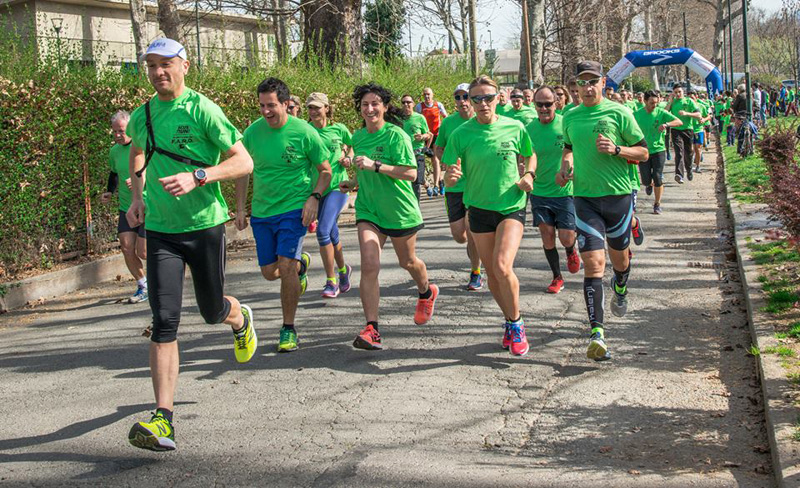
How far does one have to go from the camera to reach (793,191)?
7.36m

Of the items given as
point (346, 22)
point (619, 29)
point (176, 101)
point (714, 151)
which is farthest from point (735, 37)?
point (176, 101)

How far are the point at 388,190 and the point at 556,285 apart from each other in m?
2.63

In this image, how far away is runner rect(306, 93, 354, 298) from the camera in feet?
30.8

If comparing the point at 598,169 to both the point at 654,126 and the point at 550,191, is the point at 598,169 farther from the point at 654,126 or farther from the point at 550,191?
the point at 654,126

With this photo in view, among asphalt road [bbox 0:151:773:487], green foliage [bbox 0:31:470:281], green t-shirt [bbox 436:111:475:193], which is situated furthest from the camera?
green foliage [bbox 0:31:470:281]

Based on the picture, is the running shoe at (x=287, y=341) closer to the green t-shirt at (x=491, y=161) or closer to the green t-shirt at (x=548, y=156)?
the green t-shirt at (x=491, y=161)

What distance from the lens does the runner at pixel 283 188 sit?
741 cm

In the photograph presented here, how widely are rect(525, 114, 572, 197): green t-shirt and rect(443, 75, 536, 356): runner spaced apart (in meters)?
2.11

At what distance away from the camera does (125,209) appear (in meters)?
9.86

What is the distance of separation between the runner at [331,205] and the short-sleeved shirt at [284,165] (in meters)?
1.46

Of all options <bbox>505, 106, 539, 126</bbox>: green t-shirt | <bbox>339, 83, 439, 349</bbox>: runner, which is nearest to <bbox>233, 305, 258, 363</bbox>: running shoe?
<bbox>339, 83, 439, 349</bbox>: runner

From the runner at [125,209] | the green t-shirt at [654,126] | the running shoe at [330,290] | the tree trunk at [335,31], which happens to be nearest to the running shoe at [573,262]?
the running shoe at [330,290]

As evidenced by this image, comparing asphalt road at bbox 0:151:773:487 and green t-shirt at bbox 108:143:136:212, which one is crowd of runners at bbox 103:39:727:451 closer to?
asphalt road at bbox 0:151:773:487

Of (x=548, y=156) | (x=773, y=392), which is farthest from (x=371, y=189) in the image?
(x=773, y=392)
